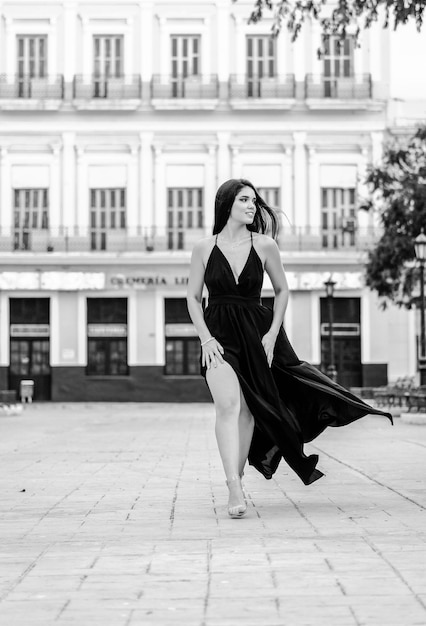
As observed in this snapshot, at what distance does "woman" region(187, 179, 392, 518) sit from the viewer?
24.7ft

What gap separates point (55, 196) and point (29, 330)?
4.73 m

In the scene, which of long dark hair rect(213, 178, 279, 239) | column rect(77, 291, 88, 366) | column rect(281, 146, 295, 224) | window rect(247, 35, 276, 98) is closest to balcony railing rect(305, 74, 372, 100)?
window rect(247, 35, 276, 98)

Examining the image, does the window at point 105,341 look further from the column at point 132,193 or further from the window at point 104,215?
the column at point 132,193

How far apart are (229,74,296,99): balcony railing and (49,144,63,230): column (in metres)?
6.50

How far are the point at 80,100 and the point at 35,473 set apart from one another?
3448cm

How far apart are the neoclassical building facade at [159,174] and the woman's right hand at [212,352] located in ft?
119

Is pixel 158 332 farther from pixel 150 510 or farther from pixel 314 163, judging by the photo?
pixel 150 510

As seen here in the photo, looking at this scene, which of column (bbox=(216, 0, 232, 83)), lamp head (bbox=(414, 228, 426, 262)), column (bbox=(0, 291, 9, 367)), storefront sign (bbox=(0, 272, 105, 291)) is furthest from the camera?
column (bbox=(216, 0, 232, 83))

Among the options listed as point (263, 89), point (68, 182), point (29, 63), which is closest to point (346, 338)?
point (263, 89)

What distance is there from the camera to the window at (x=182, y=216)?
44344 mm

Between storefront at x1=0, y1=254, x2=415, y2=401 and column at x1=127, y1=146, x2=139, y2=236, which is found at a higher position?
column at x1=127, y1=146, x2=139, y2=236

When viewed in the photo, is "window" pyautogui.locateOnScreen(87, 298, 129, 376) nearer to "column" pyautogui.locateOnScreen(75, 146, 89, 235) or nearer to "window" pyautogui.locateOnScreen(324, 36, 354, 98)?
"column" pyautogui.locateOnScreen(75, 146, 89, 235)

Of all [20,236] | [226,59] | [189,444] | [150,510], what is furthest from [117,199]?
[150,510]

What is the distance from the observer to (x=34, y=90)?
147 ft
